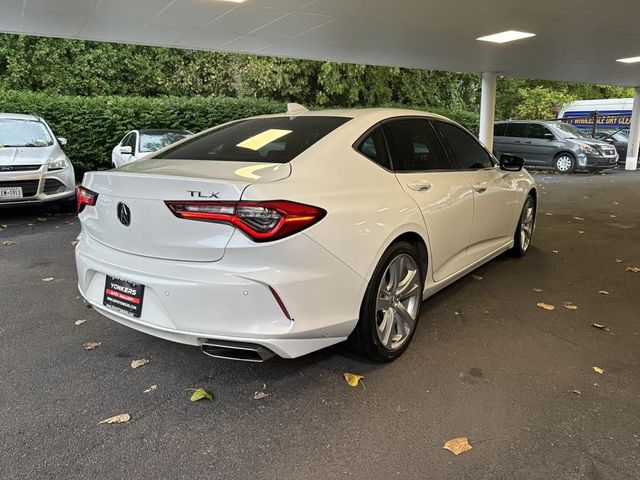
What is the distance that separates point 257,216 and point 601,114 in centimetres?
2078

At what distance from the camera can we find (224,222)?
2285 mm

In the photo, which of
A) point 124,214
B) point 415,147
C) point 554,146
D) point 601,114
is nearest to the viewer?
point 124,214

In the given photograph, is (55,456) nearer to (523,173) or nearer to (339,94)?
(523,173)

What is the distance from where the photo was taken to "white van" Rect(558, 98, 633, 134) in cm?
1852

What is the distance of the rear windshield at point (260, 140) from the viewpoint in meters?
2.82

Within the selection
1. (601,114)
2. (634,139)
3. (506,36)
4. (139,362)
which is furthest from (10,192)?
(601,114)

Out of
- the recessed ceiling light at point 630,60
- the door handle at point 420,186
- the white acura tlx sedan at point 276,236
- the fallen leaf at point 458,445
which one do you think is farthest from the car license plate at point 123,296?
the recessed ceiling light at point 630,60

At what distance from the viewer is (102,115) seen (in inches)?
484

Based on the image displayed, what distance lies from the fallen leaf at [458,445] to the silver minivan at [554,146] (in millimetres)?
14616

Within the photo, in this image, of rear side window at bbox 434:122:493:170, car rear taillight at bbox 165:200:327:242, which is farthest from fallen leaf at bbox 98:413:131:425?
rear side window at bbox 434:122:493:170

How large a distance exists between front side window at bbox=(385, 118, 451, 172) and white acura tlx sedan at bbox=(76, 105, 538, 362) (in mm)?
15

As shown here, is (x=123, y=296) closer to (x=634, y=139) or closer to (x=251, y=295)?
(x=251, y=295)

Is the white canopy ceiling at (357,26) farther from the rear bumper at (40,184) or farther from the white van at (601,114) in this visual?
the white van at (601,114)

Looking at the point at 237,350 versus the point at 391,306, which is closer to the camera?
the point at 237,350
